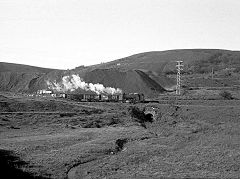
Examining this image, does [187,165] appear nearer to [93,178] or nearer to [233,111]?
[93,178]

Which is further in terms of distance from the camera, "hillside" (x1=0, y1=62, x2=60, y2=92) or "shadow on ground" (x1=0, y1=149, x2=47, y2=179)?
"hillside" (x1=0, y1=62, x2=60, y2=92)

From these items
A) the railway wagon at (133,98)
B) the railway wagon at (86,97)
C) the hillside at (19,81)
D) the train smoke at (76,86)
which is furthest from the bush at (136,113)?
the hillside at (19,81)

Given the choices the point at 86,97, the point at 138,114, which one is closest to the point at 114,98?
the point at 86,97

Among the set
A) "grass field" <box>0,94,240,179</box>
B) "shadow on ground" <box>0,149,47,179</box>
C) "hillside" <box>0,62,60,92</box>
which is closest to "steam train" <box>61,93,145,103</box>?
"grass field" <box>0,94,240,179</box>

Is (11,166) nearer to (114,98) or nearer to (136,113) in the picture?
(136,113)

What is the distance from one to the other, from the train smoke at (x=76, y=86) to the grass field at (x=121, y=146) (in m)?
44.7

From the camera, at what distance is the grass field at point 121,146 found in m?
27.0

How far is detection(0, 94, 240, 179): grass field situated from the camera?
27000 millimetres

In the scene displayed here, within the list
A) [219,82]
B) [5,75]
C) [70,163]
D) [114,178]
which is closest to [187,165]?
[114,178]

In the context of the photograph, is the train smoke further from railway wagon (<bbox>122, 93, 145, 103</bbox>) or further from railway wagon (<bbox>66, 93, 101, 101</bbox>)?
railway wagon (<bbox>122, 93, 145, 103</bbox>)

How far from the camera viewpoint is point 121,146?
124ft

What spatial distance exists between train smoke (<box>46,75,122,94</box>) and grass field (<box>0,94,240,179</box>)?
44682 mm

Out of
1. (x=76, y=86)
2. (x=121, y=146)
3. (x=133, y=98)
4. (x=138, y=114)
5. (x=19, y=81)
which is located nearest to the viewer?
(x=121, y=146)

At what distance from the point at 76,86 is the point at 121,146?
77888 millimetres
